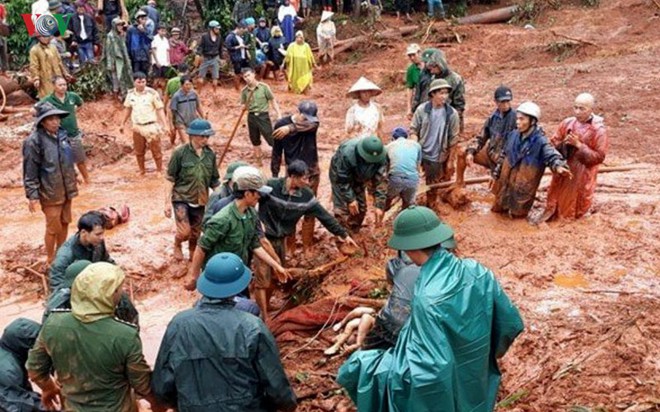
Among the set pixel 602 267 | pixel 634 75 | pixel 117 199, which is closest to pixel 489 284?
pixel 602 267

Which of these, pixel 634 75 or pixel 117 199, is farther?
pixel 634 75

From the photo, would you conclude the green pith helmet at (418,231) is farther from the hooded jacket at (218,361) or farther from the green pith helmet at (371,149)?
the green pith helmet at (371,149)

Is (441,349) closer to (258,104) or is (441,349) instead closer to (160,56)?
(258,104)

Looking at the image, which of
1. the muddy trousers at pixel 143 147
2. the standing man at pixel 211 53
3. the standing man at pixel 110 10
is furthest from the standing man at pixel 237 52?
the muddy trousers at pixel 143 147

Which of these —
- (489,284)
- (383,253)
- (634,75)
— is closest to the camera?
(489,284)

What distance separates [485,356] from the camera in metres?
3.50

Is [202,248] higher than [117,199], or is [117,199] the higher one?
[202,248]

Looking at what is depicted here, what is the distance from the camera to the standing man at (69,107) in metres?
9.62

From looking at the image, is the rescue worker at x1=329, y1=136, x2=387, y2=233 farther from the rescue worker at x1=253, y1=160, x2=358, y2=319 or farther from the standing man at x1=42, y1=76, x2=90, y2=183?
the standing man at x1=42, y1=76, x2=90, y2=183

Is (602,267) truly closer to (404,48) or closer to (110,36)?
(110,36)

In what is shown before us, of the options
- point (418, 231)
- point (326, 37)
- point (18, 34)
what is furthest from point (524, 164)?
point (18, 34)

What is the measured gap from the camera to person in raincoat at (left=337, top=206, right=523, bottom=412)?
3246 millimetres

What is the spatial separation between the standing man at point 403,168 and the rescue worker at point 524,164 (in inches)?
37.7

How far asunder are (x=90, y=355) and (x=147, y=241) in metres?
5.09
